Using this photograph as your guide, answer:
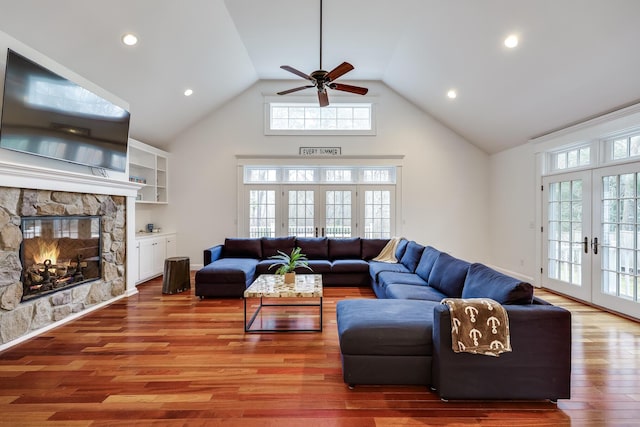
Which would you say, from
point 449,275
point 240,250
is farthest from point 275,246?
point 449,275

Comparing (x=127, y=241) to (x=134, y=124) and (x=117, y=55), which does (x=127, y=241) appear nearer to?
(x=134, y=124)

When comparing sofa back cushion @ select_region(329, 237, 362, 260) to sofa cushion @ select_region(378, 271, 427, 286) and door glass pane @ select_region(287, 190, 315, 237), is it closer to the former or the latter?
door glass pane @ select_region(287, 190, 315, 237)

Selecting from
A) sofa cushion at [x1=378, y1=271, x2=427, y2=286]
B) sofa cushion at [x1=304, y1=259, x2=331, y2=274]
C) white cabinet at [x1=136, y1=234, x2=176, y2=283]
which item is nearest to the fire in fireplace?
white cabinet at [x1=136, y1=234, x2=176, y2=283]

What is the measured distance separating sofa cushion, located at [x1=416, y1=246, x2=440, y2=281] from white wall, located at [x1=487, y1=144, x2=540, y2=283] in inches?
96.0

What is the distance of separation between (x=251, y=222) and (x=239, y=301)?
2417 millimetres

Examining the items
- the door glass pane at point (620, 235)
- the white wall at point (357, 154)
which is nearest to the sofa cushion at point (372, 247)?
the white wall at point (357, 154)

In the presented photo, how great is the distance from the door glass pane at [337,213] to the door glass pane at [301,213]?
1.17ft

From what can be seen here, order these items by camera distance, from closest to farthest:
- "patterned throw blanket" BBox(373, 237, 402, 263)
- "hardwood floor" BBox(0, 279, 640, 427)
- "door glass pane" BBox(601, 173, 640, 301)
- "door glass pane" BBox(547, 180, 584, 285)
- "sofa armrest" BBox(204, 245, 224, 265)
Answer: "hardwood floor" BBox(0, 279, 640, 427) < "door glass pane" BBox(601, 173, 640, 301) < "door glass pane" BBox(547, 180, 584, 285) < "sofa armrest" BBox(204, 245, 224, 265) < "patterned throw blanket" BBox(373, 237, 402, 263)

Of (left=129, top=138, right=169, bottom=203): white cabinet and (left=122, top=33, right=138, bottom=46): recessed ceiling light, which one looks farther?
(left=129, top=138, right=169, bottom=203): white cabinet

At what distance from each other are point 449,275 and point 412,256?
1358 millimetres

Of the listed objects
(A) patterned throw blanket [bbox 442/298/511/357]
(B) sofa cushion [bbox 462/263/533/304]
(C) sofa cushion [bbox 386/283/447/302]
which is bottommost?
(C) sofa cushion [bbox 386/283/447/302]

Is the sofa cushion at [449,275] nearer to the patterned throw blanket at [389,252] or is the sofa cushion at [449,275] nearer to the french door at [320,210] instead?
the patterned throw blanket at [389,252]

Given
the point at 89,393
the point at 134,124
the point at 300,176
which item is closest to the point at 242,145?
the point at 300,176

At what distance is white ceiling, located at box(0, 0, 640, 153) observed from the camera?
123 inches
